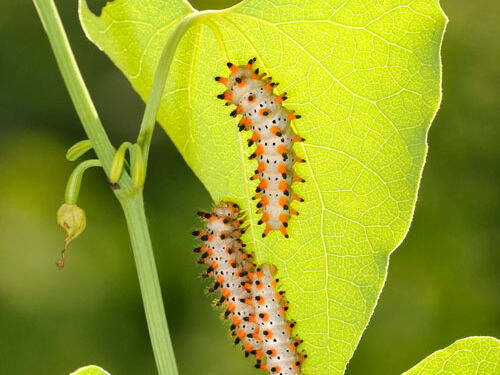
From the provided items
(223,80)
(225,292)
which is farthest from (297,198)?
(225,292)

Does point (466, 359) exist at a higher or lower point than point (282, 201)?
lower

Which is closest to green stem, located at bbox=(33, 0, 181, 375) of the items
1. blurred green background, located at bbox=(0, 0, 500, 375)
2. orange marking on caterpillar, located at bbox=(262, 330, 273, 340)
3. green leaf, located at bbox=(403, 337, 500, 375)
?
orange marking on caterpillar, located at bbox=(262, 330, 273, 340)

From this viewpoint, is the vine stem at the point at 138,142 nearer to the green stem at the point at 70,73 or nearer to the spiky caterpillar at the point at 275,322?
the green stem at the point at 70,73

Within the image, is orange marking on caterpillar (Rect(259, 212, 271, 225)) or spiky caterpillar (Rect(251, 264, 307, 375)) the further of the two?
spiky caterpillar (Rect(251, 264, 307, 375))

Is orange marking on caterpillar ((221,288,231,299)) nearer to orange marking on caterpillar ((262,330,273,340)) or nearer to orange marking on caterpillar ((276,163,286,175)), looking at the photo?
orange marking on caterpillar ((262,330,273,340))

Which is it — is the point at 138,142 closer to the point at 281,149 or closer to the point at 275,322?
the point at 281,149
